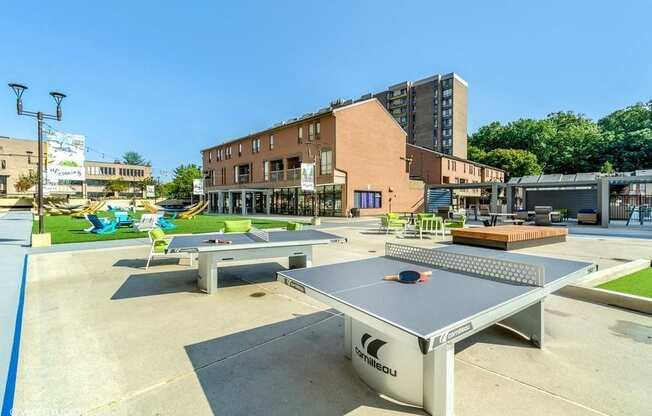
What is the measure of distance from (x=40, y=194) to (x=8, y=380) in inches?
508

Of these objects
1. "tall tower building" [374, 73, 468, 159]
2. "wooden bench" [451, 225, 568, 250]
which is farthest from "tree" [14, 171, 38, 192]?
"tall tower building" [374, 73, 468, 159]

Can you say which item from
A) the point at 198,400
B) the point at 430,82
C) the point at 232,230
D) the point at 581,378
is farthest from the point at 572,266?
the point at 430,82

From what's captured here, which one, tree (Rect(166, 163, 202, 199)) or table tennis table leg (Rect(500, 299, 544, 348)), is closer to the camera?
table tennis table leg (Rect(500, 299, 544, 348))

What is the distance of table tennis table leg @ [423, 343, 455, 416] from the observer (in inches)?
90.5

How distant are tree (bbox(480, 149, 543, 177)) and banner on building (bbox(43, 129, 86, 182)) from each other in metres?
59.8

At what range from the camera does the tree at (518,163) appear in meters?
53.1

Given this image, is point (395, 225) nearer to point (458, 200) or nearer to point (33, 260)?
point (33, 260)

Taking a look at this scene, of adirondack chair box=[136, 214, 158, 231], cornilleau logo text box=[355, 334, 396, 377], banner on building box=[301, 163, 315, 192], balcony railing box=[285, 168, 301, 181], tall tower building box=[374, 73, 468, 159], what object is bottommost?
cornilleau logo text box=[355, 334, 396, 377]

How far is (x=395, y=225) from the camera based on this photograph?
15.5 m

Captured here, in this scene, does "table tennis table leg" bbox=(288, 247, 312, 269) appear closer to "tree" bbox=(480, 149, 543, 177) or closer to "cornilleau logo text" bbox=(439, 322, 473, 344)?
"cornilleau logo text" bbox=(439, 322, 473, 344)

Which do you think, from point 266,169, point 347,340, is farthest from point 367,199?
point 347,340

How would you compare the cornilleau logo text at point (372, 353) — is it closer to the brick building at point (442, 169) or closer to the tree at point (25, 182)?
the brick building at point (442, 169)

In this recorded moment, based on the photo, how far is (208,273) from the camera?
5.91 m

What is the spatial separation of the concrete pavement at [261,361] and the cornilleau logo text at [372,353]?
25cm
